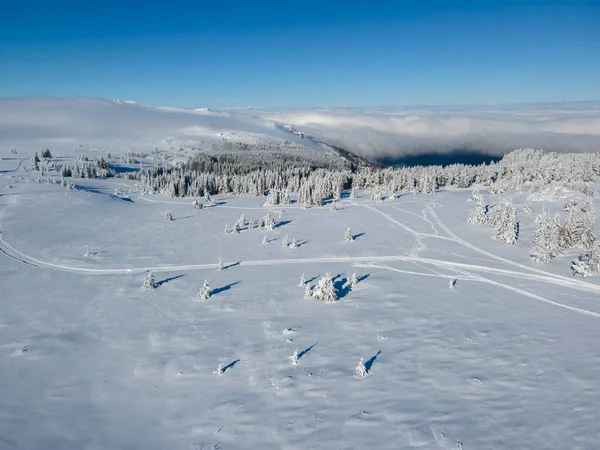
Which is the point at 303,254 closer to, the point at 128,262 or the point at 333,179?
the point at 128,262

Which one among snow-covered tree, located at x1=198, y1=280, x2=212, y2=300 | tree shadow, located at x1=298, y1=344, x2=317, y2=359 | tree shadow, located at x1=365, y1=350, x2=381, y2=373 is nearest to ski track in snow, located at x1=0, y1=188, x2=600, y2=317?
snow-covered tree, located at x1=198, y1=280, x2=212, y2=300

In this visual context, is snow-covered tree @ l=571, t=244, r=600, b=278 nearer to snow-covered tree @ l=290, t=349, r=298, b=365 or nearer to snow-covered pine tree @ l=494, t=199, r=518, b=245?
snow-covered pine tree @ l=494, t=199, r=518, b=245

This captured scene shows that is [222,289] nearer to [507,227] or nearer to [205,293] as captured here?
[205,293]

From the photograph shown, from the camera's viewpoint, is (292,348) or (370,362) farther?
(292,348)

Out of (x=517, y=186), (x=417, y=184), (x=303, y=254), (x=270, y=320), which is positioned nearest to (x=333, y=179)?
(x=417, y=184)

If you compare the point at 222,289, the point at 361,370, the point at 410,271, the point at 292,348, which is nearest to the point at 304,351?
the point at 292,348

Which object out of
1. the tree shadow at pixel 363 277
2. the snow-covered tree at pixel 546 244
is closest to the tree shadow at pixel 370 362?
the tree shadow at pixel 363 277

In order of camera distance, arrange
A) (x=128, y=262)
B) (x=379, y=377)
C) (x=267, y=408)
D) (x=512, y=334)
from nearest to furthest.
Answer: (x=267, y=408)
(x=379, y=377)
(x=512, y=334)
(x=128, y=262)
